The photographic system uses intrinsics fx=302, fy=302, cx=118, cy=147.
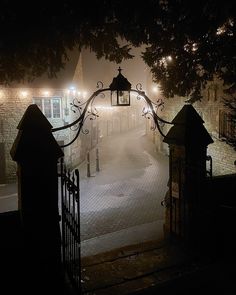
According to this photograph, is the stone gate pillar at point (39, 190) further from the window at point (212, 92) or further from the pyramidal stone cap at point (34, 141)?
the window at point (212, 92)

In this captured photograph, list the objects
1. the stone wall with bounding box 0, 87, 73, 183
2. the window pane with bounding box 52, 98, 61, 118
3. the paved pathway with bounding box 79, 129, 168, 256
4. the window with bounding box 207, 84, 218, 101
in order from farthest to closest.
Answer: the window pane with bounding box 52, 98, 61, 118 < the stone wall with bounding box 0, 87, 73, 183 < the window with bounding box 207, 84, 218, 101 < the paved pathway with bounding box 79, 129, 168, 256

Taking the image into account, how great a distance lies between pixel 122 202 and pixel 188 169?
675 cm

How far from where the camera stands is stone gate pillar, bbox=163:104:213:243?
6.94 metres

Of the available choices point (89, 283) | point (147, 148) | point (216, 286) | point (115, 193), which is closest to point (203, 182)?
point (216, 286)

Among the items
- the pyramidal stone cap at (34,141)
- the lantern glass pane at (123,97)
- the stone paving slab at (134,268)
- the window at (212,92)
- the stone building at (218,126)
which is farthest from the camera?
the window at (212,92)

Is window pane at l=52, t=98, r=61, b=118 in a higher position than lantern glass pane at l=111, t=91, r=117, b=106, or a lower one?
higher

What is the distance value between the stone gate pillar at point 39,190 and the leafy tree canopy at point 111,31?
2.16m

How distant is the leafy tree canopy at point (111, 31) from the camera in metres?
6.36

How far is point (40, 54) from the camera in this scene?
7375 mm

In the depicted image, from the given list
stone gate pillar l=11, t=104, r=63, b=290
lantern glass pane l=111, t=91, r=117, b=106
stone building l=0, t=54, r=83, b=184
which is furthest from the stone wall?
stone gate pillar l=11, t=104, r=63, b=290

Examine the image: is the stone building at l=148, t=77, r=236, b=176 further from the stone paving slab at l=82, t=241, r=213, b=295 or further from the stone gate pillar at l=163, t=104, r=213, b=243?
the stone paving slab at l=82, t=241, r=213, b=295

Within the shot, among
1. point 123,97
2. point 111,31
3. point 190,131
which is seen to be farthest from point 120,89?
point 111,31

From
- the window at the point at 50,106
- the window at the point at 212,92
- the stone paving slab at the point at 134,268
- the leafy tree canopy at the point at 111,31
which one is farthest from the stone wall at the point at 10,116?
the stone paving slab at the point at 134,268

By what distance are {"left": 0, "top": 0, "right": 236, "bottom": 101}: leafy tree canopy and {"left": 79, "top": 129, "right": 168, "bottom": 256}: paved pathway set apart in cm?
521
